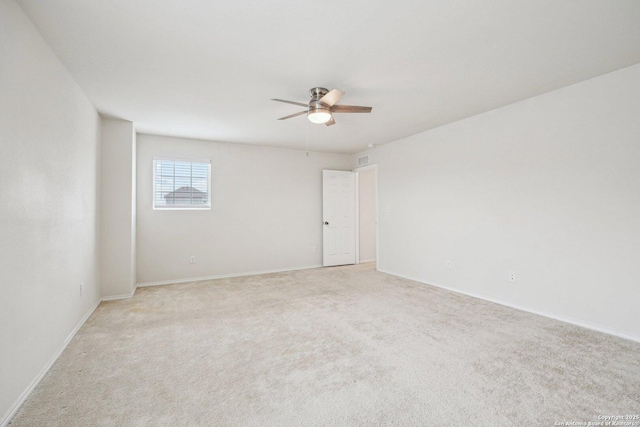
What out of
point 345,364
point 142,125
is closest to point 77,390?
point 345,364

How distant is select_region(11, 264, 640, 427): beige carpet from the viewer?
1723 mm

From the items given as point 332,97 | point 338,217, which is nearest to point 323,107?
point 332,97

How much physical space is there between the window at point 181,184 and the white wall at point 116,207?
30.2 inches

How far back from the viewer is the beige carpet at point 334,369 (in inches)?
67.8

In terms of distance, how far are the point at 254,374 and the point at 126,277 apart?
306cm

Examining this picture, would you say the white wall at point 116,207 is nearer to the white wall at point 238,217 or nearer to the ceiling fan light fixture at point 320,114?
the white wall at point 238,217

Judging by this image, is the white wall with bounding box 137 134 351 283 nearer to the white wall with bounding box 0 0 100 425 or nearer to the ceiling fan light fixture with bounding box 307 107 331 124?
the white wall with bounding box 0 0 100 425

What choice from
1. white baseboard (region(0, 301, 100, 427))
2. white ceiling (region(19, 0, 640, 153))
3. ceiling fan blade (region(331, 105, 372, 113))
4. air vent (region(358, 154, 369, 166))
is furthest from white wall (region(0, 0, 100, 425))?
air vent (region(358, 154, 369, 166))

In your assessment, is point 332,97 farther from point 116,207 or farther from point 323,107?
point 116,207

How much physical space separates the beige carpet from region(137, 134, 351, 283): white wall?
1.51 metres

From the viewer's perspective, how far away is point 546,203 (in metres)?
3.25

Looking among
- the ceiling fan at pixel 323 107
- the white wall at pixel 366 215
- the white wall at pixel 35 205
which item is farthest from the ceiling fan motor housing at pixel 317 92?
the white wall at pixel 366 215

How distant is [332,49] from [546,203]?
287 centimetres

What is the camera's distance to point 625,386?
1.95 metres
